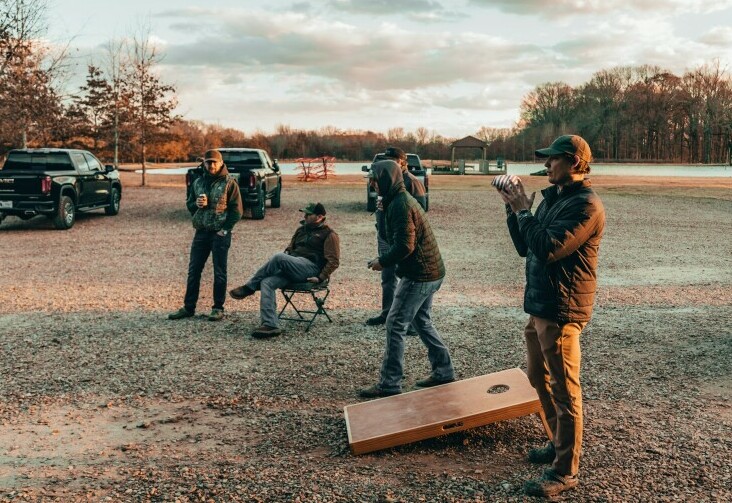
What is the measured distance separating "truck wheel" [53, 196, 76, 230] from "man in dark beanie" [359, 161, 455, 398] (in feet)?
43.5

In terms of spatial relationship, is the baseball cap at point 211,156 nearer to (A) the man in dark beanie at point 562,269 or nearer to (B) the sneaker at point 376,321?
(B) the sneaker at point 376,321

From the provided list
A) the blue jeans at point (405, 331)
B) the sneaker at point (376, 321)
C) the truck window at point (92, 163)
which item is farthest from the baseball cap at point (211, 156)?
the truck window at point (92, 163)

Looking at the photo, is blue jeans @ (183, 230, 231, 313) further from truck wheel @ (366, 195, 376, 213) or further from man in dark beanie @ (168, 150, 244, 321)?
truck wheel @ (366, 195, 376, 213)

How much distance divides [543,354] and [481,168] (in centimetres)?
5329

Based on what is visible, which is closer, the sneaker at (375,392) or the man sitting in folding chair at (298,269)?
the sneaker at (375,392)

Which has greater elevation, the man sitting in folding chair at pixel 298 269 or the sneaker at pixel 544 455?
the man sitting in folding chair at pixel 298 269

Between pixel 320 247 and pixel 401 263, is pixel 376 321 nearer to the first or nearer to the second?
pixel 320 247

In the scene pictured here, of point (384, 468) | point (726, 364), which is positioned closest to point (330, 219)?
point (726, 364)

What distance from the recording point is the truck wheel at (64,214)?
16734mm

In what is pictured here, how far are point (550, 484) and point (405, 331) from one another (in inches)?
73.4

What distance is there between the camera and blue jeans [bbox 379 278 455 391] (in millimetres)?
5438

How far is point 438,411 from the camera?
15.5ft

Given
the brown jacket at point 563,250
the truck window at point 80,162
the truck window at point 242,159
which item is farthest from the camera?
the truck window at point 242,159

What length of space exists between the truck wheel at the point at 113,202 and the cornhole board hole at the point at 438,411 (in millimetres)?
16787
